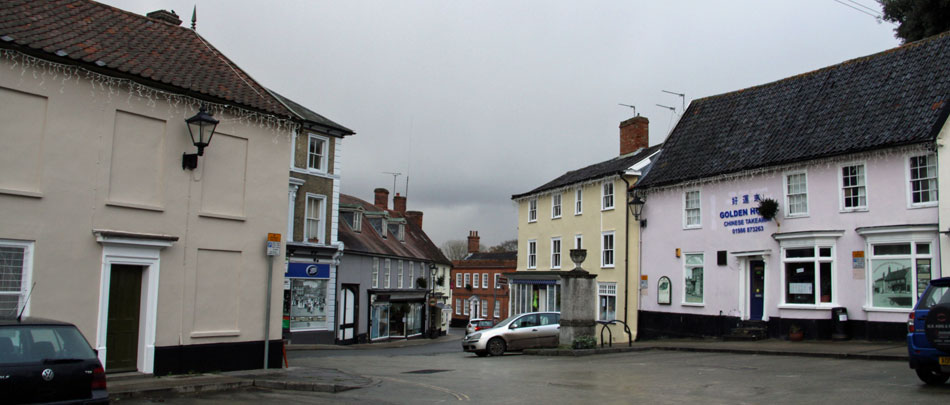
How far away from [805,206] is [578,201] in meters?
13.9

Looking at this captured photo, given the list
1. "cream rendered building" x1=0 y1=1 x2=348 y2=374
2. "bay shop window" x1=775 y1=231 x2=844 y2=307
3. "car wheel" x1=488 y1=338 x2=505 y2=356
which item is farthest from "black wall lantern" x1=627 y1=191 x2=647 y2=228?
"cream rendered building" x1=0 y1=1 x2=348 y2=374

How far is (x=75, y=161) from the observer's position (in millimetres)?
12078

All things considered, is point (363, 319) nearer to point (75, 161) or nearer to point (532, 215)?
point (532, 215)

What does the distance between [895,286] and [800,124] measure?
21.3 ft

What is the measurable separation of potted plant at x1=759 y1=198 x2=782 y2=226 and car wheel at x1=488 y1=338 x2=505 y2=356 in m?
9.44

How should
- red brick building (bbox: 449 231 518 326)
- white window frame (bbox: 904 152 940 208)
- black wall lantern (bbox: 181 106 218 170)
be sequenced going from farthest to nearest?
red brick building (bbox: 449 231 518 326), white window frame (bbox: 904 152 940 208), black wall lantern (bbox: 181 106 218 170)

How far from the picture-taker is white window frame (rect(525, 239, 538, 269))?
131 ft

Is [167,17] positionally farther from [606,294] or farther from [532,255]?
[532,255]

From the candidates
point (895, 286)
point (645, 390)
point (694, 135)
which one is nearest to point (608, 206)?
point (694, 135)

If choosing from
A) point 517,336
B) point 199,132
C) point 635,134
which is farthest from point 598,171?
point 199,132

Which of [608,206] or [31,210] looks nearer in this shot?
[31,210]

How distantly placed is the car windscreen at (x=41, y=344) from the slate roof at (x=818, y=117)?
20.1 m

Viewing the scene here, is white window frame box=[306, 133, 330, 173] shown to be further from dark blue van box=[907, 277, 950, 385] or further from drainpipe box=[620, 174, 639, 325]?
dark blue van box=[907, 277, 950, 385]

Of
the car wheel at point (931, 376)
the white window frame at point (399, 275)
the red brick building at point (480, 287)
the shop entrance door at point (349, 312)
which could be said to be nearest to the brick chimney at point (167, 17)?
the car wheel at point (931, 376)
